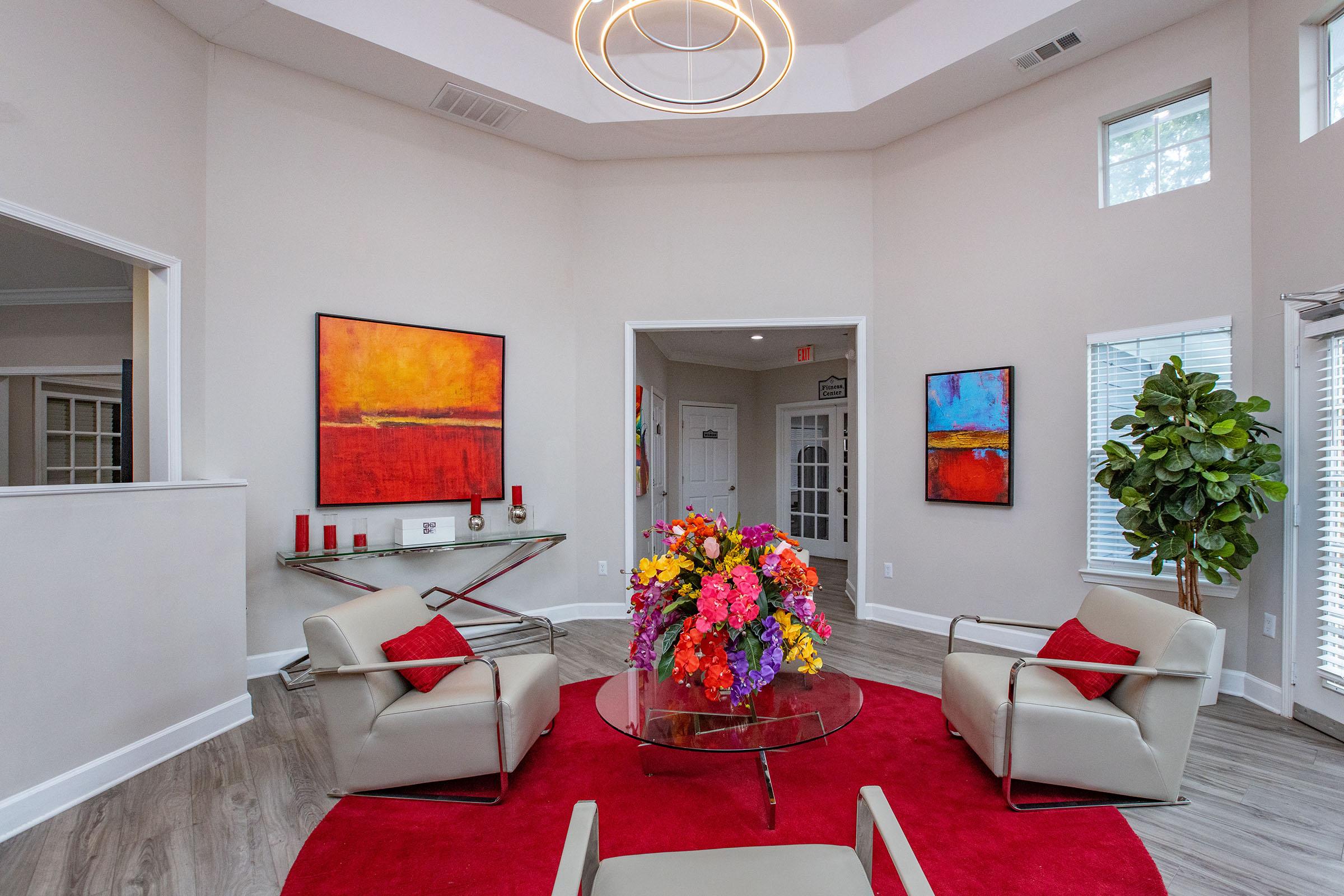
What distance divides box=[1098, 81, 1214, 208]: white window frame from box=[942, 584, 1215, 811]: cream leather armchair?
2.77 m

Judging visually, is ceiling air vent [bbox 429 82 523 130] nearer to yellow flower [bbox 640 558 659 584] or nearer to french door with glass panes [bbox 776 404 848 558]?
yellow flower [bbox 640 558 659 584]

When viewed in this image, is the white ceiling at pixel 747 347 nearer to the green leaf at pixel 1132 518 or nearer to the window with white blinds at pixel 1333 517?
the green leaf at pixel 1132 518

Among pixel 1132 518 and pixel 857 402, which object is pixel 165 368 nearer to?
pixel 857 402

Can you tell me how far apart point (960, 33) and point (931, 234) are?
1.30 metres

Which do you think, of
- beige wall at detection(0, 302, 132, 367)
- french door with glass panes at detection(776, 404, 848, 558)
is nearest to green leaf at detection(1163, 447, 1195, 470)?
french door with glass panes at detection(776, 404, 848, 558)

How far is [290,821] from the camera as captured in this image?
2408 mm

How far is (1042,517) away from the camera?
14.2 ft

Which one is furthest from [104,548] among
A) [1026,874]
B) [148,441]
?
[1026,874]

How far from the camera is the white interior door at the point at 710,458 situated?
8453 millimetres

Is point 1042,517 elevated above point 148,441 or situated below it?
below

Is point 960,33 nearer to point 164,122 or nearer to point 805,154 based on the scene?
point 805,154

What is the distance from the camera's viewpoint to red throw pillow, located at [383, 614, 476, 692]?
2586 mm

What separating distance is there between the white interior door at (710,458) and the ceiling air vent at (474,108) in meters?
4.41

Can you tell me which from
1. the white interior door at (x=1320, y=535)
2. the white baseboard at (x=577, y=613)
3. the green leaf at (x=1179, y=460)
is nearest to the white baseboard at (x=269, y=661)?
the white baseboard at (x=577, y=613)
